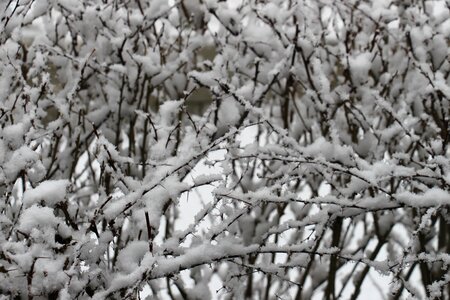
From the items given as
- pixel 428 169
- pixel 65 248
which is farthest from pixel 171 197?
pixel 428 169

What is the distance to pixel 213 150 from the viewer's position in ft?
6.57

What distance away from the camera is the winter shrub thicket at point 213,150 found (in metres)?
1.79

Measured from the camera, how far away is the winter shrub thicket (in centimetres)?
179

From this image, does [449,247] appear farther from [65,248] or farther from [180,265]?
[65,248]

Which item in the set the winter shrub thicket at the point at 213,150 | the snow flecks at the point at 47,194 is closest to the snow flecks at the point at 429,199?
the winter shrub thicket at the point at 213,150

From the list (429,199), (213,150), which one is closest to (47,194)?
(213,150)

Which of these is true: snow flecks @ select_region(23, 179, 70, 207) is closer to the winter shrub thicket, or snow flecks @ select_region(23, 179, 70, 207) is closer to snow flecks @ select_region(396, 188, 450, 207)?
the winter shrub thicket

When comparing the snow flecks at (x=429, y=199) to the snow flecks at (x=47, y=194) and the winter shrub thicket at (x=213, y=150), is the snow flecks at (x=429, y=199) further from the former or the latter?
the snow flecks at (x=47, y=194)

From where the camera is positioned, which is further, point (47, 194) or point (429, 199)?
point (429, 199)

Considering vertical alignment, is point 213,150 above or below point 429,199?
above

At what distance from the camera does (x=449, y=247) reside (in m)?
3.01

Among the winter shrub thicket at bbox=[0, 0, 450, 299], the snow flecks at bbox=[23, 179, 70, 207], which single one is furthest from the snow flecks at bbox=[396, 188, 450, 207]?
the snow flecks at bbox=[23, 179, 70, 207]

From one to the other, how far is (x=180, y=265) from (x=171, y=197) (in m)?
0.22

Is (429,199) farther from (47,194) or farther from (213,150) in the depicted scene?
(47,194)
